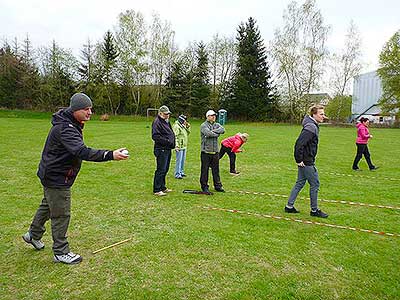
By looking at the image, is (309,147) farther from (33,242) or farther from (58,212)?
(33,242)

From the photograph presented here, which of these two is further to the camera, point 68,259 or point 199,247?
point 199,247

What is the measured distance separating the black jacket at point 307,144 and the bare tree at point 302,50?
3734 centimetres

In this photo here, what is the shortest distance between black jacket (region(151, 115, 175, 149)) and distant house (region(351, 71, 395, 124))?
48215mm

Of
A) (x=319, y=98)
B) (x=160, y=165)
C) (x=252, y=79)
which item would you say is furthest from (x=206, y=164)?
(x=319, y=98)

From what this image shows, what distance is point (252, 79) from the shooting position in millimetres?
41281

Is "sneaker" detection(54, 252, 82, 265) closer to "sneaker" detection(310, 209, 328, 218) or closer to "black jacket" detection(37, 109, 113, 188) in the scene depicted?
"black jacket" detection(37, 109, 113, 188)

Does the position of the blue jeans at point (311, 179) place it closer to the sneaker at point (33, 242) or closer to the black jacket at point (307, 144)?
the black jacket at point (307, 144)

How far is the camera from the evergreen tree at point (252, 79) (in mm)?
41062

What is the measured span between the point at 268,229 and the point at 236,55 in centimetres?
4142

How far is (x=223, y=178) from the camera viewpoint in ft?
28.7

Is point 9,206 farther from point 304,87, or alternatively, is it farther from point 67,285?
point 304,87

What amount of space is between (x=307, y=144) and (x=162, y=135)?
2828mm

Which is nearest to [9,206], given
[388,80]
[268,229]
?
[268,229]

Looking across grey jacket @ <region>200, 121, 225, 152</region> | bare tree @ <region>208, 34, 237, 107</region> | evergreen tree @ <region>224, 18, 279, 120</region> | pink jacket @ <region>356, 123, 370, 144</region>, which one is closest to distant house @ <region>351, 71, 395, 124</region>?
evergreen tree @ <region>224, 18, 279, 120</region>
